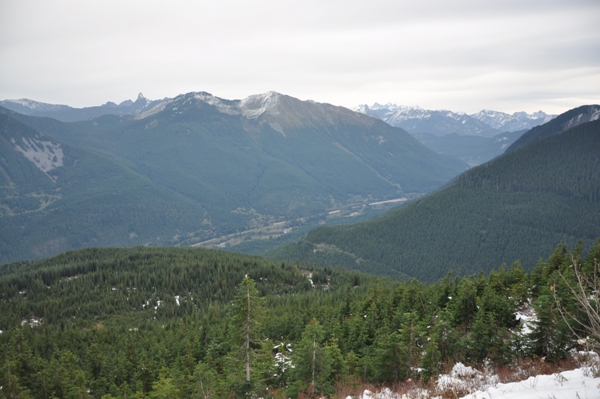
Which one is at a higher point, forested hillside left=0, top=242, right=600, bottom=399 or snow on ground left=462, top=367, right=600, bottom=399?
snow on ground left=462, top=367, right=600, bottom=399

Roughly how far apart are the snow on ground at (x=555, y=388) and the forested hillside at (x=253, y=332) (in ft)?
11.2

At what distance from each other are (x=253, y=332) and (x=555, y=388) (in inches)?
604

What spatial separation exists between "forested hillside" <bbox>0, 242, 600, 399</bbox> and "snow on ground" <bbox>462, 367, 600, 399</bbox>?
3.41 metres

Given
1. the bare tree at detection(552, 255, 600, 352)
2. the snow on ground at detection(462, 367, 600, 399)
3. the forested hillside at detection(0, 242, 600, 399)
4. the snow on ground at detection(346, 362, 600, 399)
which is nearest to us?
the bare tree at detection(552, 255, 600, 352)

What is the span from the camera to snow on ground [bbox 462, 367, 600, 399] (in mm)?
12281

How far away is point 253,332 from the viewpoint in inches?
881

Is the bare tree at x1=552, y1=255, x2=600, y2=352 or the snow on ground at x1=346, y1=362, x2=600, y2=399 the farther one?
the snow on ground at x1=346, y1=362, x2=600, y2=399

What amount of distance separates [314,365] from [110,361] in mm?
38876

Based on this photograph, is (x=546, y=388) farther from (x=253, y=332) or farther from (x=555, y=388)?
(x=253, y=332)

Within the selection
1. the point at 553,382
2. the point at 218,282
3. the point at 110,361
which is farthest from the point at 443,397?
the point at 218,282

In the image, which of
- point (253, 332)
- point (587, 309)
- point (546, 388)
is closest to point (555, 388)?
point (546, 388)

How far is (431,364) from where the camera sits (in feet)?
88.1

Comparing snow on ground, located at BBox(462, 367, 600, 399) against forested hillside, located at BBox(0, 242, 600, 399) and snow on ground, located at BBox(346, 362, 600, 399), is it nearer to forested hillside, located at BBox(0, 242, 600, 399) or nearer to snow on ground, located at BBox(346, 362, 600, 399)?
snow on ground, located at BBox(346, 362, 600, 399)

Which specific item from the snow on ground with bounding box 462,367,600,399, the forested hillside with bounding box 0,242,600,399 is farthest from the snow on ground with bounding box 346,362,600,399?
the forested hillside with bounding box 0,242,600,399
